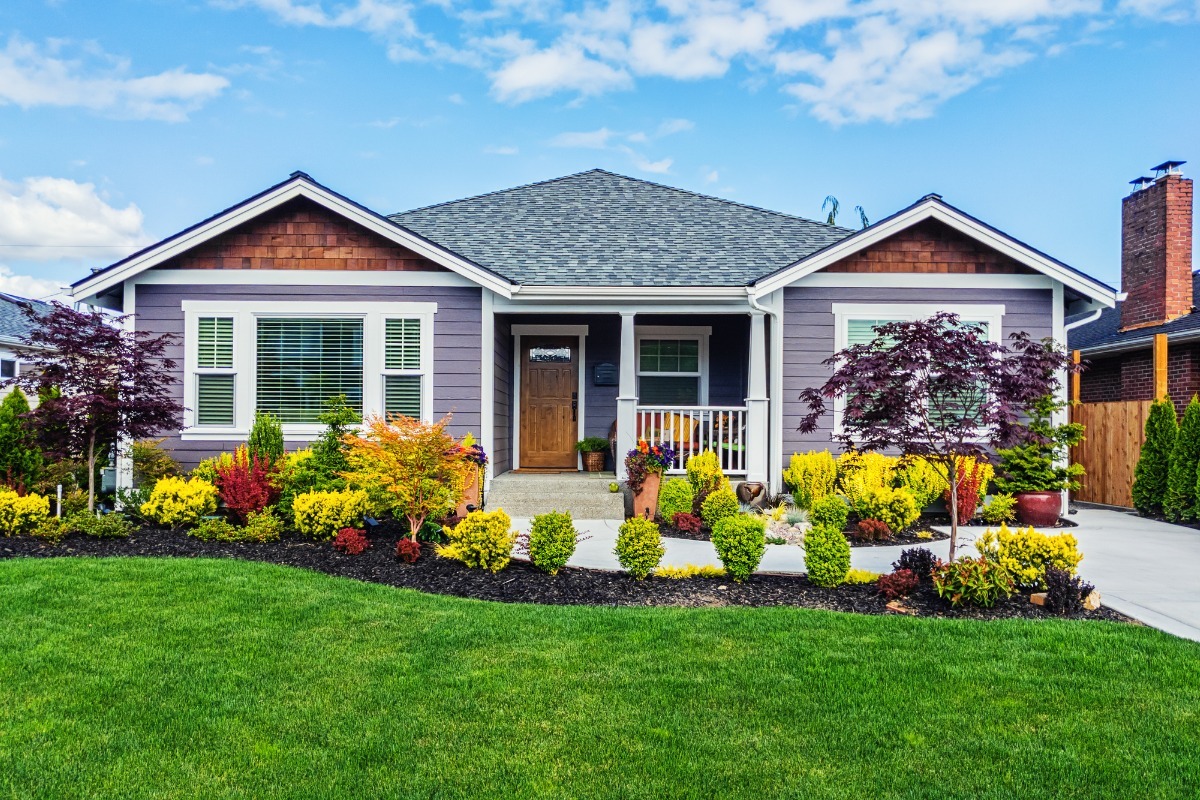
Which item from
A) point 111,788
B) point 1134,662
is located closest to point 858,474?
point 1134,662

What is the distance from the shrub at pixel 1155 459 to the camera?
996 centimetres

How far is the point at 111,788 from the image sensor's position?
8.84ft

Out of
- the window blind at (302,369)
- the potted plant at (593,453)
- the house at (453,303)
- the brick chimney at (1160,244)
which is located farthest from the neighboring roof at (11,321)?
the brick chimney at (1160,244)

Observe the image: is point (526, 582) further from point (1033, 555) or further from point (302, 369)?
point (302, 369)

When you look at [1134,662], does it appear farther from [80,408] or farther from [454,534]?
[80,408]

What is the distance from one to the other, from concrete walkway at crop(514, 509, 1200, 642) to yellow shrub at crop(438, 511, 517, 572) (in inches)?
29.0

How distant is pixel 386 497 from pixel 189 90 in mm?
10537

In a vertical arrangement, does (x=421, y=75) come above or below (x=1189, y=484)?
above

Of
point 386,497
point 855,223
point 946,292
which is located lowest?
point 386,497

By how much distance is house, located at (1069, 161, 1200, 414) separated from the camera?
38.1 ft

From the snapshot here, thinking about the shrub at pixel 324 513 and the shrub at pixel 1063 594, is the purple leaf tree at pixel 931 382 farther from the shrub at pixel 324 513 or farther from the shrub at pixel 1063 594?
the shrub at pixel 324 513

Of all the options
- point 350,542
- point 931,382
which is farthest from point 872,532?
point 350,542

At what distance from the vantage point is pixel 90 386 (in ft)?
24.4

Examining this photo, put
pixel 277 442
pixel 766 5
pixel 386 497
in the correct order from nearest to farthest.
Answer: pixel 386 497 < pixel 277 442 < pixel 766 5
